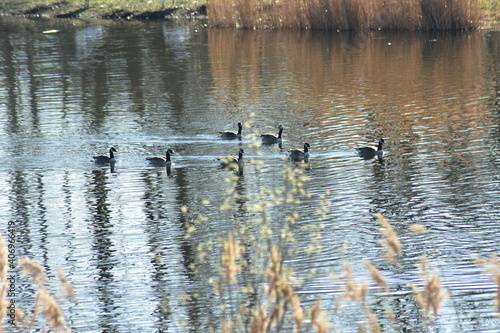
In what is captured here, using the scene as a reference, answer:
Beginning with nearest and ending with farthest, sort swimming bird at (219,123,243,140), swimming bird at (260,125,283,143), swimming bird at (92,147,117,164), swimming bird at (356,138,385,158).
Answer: swimming bird at (356,138,385,158) < swimming bird at (92,147,117,164) < swimming bird at (260,125,283,143) < swimming bird at (219,123,243,140)

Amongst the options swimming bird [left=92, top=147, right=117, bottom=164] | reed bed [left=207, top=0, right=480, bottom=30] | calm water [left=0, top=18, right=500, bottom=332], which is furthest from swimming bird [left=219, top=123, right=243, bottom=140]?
→ reed bed [left=207, top=0, right=480, bottom=30]

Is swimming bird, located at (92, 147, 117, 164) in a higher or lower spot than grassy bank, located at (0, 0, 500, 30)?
lower

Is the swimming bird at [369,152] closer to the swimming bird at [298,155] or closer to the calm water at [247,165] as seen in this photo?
the calm water at [247,165]

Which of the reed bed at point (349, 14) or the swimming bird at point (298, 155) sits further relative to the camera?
the reed bed at point (349, 14)

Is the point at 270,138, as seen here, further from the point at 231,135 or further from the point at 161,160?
the point at 161,160

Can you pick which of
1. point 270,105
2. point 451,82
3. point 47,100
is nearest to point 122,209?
point 270,105

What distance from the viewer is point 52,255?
1559 cm

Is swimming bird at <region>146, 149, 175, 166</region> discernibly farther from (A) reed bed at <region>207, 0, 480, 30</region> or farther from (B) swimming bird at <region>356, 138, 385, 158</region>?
(A) reed bed at <region>207, 0, 480, 30</region>

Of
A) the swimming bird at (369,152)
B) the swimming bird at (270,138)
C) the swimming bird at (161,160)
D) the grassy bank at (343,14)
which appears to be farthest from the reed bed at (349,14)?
the swimming bird at (161,160)

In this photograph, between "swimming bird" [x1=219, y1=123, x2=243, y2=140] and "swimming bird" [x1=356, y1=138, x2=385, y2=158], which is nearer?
"swimming bird" [x1=356, y1=138, x2=385, y2=158]

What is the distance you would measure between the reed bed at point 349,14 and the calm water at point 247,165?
1446 mm

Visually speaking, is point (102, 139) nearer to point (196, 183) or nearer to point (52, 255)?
point (196, 183)

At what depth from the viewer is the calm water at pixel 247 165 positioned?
44.0 feet

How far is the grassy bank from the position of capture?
45375mm
